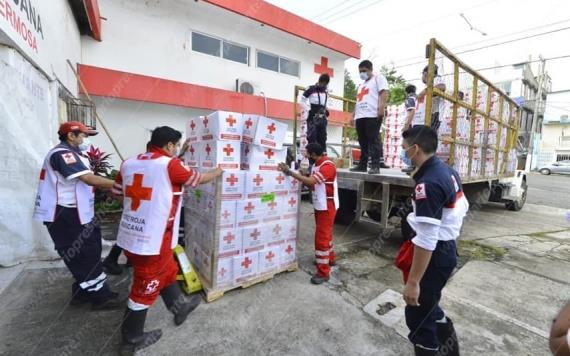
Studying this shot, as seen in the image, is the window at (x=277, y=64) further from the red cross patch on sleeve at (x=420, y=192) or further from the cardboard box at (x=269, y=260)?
the red cross patch on sleeve at (x=420, y=192)

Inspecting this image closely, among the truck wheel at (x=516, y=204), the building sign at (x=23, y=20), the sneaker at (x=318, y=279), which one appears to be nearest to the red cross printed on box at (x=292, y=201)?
the sneaker at (x=318, y=279)

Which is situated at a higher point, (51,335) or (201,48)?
(201,48)

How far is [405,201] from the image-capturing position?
4.38 meters

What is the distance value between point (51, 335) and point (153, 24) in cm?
848

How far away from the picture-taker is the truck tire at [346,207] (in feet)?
18.0

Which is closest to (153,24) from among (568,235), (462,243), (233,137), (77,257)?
(233,137)

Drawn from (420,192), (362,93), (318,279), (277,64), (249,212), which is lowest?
(318,279)

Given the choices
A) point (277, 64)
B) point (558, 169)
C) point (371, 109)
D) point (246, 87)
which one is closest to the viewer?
point (371, 109)

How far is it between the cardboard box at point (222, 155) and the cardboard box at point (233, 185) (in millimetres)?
106

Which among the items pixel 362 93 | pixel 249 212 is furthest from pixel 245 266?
pixel 362 93

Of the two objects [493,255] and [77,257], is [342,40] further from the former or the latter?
[77,257]

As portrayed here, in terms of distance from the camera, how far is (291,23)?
10.6 m

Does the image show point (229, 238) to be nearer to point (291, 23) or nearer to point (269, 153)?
point (269, 153)

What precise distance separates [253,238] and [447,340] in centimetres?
193
